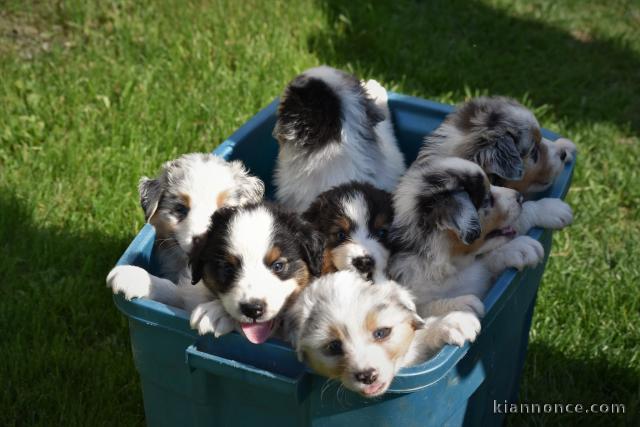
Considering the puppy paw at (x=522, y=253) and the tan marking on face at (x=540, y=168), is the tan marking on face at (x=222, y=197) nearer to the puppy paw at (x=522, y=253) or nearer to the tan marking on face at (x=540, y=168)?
the puppy paw at (x=522, y=253)

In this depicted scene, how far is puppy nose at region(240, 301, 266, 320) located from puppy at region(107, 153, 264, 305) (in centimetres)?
53

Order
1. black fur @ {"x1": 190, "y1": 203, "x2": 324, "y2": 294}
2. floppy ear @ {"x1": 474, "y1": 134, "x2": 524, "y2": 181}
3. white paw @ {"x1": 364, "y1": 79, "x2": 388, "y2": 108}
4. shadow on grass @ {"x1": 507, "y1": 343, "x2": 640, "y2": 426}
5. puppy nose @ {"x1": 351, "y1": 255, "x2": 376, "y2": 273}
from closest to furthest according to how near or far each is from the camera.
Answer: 1. black fur @ {"x1": 190, "y1": 203, "x2": 324, "y2": 294}
2. puppy nose @ {"x1": 351, "y1": 255, "x2": 376, "y2": 273}
3. floppy ear @ {"x1": 474, "y1": 134, "x2": 524, "y2": 181}
4. shadow on grass @ {"x1": 507, "y1": 343, "x2": 640, "y2": 426}
5. white paw @ {"x1": 364, "y1": 79, "x2": 388, "y2": 108}

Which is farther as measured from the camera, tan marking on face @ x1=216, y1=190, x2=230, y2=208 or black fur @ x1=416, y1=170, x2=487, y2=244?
tan marking on face @ x1=216, y1=190, x2=230, y2=208

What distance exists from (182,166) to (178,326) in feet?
3.53

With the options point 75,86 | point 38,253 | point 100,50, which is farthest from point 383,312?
point 100,50

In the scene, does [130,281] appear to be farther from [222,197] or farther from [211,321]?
[222,197]

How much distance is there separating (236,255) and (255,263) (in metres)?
0.08

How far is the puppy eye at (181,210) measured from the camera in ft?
12.6

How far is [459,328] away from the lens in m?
2.95

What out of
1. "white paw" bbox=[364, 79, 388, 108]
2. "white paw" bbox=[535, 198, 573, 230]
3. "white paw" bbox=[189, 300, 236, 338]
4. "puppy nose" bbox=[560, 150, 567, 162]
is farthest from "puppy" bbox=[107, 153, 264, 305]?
"puppy nose" bbox=[560, 150, 567, 162]

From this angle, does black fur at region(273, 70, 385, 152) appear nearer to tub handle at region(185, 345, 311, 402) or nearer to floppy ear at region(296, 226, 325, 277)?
floppy ear at region(296, 226, 325, 277)

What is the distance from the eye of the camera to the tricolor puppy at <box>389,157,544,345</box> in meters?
3.48

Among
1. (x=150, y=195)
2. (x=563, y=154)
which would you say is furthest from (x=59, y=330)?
(x=563, y=154)

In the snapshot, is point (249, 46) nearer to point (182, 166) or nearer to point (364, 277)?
point (182, 166)
